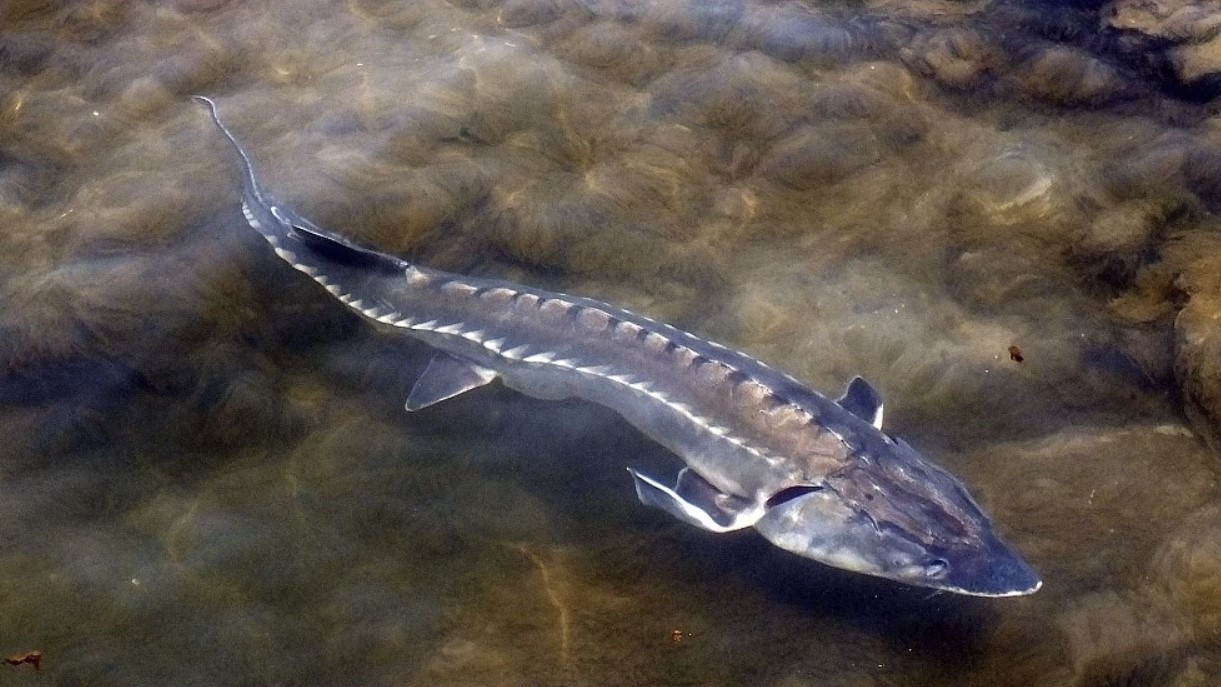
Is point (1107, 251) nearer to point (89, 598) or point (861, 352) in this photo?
point (861, 352)

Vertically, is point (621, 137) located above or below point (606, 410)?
above

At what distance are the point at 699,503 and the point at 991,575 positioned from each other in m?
1.13

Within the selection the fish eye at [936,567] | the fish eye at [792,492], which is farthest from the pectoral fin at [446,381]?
the fish eye at [936,567]

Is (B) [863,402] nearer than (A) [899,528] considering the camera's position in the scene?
No

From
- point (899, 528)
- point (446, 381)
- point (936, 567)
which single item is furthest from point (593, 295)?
point (936, 567)

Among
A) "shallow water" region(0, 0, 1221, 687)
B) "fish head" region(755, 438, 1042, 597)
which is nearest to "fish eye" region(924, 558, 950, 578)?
"fish head" region(755, 438, 1042, 597)

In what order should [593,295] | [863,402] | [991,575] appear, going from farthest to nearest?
[593,295]
[863,402]
[991,575]

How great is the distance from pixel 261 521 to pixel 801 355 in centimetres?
270

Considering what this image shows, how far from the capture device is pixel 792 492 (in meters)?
3.47

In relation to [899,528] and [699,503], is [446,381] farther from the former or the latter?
[899,528]

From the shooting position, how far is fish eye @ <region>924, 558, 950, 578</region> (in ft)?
10.4

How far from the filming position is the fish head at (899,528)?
3.14 m

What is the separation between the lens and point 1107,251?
457 cm

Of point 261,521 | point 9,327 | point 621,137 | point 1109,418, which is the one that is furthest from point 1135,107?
point 9,327
